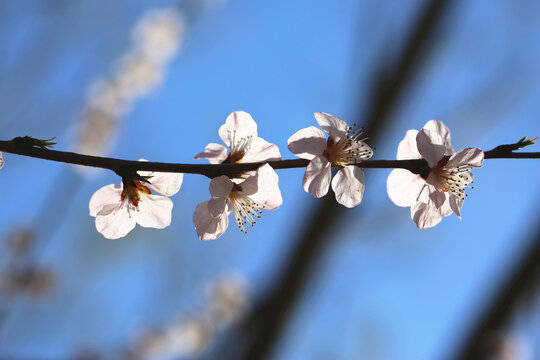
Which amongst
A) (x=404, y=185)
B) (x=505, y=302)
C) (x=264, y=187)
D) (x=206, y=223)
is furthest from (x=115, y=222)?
(x=505, y=302)

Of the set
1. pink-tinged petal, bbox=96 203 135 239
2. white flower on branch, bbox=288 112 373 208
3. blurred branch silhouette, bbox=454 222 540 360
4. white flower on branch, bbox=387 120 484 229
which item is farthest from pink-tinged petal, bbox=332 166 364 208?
blurred branch silhouette, bbox=454 222 540 360

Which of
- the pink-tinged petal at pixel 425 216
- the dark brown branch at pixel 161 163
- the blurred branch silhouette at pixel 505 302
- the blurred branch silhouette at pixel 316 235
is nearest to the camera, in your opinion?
the dark brown branch at pixel 161 163

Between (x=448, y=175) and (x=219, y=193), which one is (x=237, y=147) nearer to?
(x=219, y=193)

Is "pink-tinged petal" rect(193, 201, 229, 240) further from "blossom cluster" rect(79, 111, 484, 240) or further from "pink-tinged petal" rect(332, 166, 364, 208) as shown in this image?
"pink-tinged petal" rect(332, 166, 364, 208)

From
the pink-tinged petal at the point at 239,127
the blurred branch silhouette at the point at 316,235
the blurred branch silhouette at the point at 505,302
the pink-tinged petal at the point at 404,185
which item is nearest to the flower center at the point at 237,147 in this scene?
the pink-tinged petal at the point at 239,127

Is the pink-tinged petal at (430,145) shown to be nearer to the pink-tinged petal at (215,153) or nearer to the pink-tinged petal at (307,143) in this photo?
the pink-tinged petal at (307,143)

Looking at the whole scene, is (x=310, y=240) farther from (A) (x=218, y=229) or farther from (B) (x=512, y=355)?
(A) (x=218, y=229)
